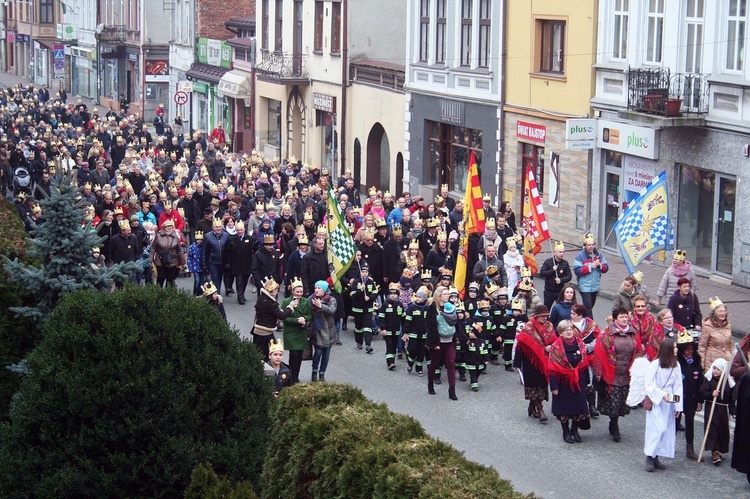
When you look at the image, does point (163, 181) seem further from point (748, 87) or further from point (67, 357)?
point (67, 357)

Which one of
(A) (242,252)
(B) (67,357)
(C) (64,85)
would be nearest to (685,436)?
(B) (67,357)

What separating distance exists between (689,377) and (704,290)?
10.5m

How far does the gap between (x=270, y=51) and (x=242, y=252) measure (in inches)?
1082

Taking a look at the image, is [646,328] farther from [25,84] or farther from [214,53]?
[25,84]

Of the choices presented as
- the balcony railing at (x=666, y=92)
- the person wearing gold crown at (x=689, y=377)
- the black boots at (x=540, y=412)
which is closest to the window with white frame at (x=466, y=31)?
the balcony railing at (x=666, y=92)

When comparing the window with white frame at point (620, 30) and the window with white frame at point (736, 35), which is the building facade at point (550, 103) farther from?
the window with white frame at point (736, 35)

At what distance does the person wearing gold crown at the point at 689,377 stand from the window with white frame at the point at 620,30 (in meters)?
15.1

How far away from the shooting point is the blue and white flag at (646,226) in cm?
1875

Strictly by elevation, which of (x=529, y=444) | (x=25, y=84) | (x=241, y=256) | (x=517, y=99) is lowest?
(x=25, y=84)

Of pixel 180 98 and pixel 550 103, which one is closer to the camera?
pixel 550 103

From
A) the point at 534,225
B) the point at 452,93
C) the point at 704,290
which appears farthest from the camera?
the point at 452,93

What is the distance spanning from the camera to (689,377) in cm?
1385

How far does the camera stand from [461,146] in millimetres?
35438

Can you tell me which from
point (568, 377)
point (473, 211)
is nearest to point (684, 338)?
point (568, 377)
